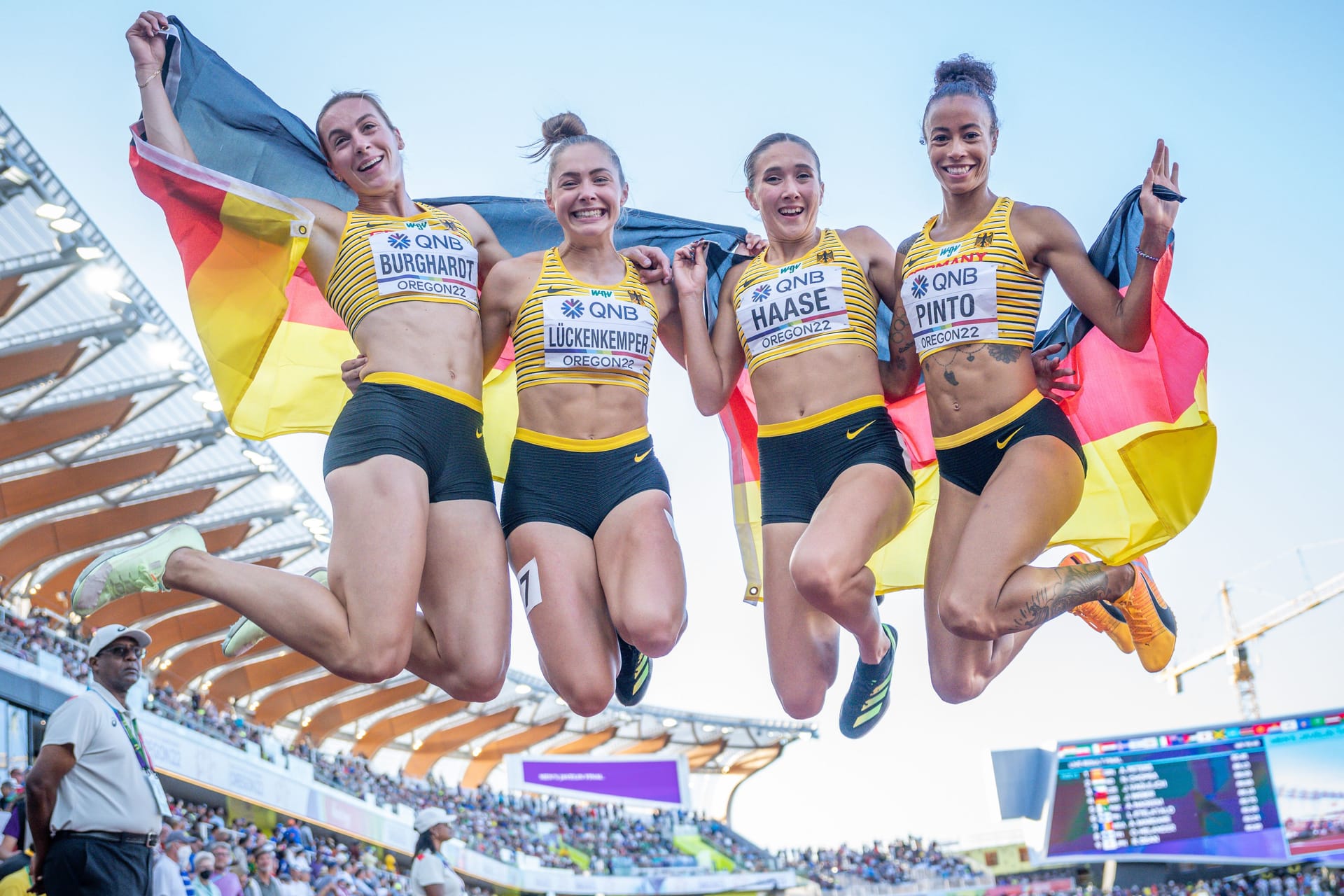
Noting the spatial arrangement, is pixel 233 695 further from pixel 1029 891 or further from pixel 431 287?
pixel 431 287

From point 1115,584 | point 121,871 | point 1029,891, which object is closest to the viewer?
point 121,871

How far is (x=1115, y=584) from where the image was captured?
5.82 meters

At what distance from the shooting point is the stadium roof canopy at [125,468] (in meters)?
19.4

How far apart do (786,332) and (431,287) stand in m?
1.81

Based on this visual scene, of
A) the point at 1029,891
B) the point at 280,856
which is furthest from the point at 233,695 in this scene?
the point at 1029,891

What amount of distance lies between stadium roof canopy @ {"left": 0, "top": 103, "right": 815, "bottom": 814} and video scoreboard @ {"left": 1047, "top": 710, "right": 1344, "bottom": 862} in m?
20.3

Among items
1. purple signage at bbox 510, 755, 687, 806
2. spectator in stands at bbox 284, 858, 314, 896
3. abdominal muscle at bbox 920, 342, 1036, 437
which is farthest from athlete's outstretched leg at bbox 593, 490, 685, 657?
purple signage at bbox 510, 755, 687, 806

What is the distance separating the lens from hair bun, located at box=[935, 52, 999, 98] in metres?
6.39

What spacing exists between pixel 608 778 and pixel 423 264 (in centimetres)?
3601

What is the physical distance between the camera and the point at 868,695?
6770mm

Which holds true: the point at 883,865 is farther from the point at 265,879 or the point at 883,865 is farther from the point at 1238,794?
the point at 265,879

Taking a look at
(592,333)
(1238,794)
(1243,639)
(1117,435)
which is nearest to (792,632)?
(592,333)

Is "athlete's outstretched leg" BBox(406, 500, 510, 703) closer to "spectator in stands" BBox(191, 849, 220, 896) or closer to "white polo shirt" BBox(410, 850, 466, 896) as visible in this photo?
"white polo shirt" BBox(410, 850, 466, 896)

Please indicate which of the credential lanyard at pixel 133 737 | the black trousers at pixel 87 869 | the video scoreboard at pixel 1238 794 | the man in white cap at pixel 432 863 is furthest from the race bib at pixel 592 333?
the video scoreboard at pixel 1238 794
